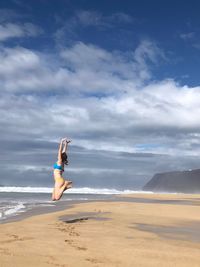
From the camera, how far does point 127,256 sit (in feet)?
29.2

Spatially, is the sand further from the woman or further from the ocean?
the ocean

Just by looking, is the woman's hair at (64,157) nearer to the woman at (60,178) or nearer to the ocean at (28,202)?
the woman at (60,178)

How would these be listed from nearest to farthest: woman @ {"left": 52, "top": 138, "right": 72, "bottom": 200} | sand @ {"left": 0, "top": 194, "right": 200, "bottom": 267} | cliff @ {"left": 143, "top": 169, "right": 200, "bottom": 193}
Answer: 1. sand @ {"left": 0, "top": 194, "right": 200, "bottom": 267}
2. woman @ {"left": 52, "top": 138, "right": 72, "bottom": 200}
3. cliff @ {"left": 143, "top": 169, "right": 200, "bottom": 193}

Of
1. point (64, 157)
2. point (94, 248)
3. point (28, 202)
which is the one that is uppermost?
point (64, 157)

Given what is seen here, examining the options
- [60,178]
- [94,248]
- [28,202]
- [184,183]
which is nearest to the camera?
[94,248]

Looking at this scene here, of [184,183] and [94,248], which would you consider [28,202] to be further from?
[184,183]

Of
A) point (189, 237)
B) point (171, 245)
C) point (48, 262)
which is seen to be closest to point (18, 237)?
point (48, 262)

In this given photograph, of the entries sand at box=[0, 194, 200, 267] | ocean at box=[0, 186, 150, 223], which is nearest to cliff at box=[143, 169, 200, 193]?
Answer: ocean at box=[0, 186, 150, 223]

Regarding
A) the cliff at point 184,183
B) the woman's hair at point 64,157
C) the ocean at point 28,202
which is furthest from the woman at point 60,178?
the cliff at point 184,183

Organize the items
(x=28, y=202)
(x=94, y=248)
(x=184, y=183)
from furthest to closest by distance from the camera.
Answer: (x=184, y=183) < (x=28, y=202) < (x=94, y=248)

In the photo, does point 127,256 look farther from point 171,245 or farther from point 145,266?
point 171,245

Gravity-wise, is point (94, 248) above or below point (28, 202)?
below

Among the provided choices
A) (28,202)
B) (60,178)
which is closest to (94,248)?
(60,178)

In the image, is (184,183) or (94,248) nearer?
(94,248)
